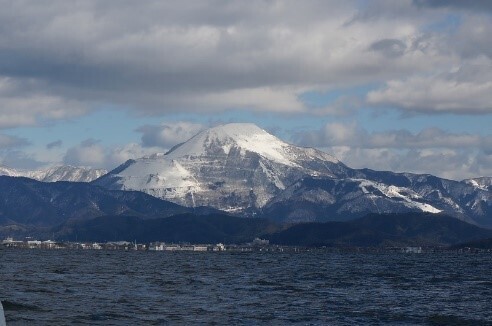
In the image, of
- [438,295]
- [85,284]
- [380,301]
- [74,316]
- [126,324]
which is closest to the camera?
[126,324]

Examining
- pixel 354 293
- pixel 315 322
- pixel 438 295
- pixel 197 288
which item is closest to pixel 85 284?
pixel 197 288

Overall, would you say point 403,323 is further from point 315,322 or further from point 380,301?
point 380,301

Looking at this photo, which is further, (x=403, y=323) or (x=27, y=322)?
(x=403, y=323)

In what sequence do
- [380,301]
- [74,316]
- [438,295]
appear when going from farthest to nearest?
[438,295] → [380,301] → [74,316]

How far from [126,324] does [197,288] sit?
59142 mm

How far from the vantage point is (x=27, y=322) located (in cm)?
9644

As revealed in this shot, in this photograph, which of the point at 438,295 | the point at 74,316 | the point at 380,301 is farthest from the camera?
the point at 438,295

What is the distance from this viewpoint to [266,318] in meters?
104

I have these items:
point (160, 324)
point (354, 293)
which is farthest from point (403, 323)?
point (354, 293)

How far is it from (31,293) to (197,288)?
97.4ft

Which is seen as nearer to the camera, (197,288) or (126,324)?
(126,324)

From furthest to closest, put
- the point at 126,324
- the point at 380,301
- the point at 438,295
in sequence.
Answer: the point at 438,295
the point at 380,301
the point at 126,324

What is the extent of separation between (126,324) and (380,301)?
46514 millimetres

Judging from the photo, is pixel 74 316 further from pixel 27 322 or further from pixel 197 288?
pixel 197 288
